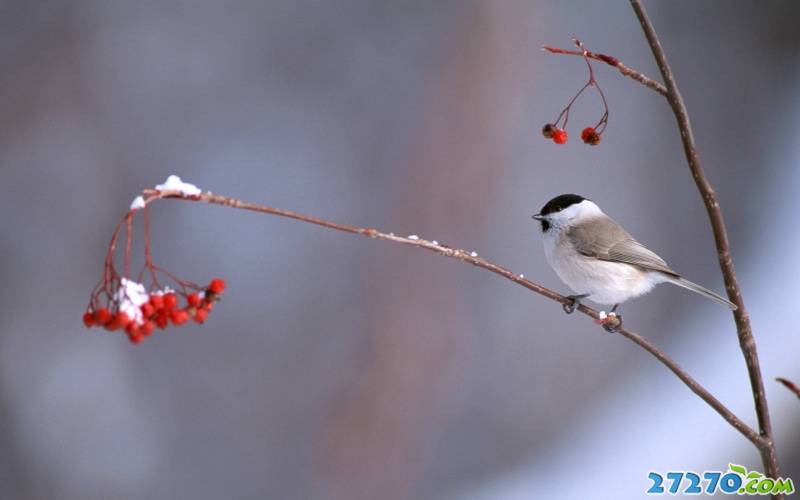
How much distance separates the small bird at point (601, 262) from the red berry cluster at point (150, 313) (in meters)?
0.86

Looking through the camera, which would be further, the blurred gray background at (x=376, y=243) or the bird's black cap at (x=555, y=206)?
the blurred gray background at (x=376, y=243)

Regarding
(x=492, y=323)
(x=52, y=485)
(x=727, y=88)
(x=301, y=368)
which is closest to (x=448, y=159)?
(x=492, y=323)

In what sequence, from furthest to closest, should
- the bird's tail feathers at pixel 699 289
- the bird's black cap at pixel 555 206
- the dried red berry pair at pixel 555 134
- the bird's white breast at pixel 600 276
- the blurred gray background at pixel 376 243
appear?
the blurred gray background at pixel 376 243
the bird's black cap at pixel 555 206
the bird's white breast at pixel 600 276
the bird's tail feathers at pixel 699 289
the dried red berry pair at pixel 555 134

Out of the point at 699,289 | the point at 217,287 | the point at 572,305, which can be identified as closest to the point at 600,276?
the point at 699,289

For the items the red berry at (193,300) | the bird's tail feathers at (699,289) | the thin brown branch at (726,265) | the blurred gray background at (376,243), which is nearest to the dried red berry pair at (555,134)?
the thin brown branch at (726,265)

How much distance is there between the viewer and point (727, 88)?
9.03ft

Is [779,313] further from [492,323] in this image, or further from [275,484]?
[275,484]

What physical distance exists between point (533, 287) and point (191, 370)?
1.89m

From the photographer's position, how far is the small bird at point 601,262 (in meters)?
1.57

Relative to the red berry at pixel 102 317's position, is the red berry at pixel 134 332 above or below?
below

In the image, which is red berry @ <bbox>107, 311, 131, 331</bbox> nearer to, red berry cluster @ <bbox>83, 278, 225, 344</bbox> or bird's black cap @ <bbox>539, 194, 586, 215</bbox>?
red berry cluster @ <bbox>83, 278, 225, 344</bbox>

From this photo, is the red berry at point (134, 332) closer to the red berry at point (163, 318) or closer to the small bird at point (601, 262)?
the red berry at point (163, 318)

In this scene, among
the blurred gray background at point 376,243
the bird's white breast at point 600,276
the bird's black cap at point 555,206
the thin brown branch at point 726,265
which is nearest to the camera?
the thin brown branch at point 726,265

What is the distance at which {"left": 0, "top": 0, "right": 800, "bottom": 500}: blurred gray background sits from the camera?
2.57 metres
